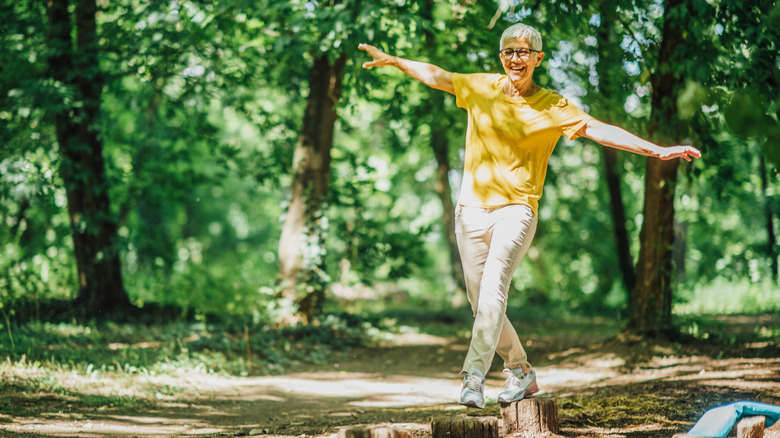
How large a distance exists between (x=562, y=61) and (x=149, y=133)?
295 inches

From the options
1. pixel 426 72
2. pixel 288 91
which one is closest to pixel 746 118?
pixel 426 72

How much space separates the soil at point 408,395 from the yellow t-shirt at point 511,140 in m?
1.60

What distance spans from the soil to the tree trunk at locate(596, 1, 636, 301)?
1693 millimetres

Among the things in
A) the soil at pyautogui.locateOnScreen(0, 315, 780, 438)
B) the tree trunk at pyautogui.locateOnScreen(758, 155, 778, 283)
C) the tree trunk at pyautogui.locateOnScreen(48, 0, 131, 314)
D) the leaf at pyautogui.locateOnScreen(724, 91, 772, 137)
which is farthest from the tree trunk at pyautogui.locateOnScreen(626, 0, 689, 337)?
the tree trunk at pyautogui.locateOnScreen(48, 0, 131, 314)

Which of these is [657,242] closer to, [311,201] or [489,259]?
[489,259]

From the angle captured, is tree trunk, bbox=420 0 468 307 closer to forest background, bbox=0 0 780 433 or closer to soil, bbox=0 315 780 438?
forest background, bbox=0 0 780 433

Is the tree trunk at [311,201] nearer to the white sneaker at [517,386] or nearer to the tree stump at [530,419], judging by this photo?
the white sneaker at [517,386]

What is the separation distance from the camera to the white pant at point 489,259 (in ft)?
12.6

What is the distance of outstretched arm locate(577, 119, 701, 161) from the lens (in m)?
3.60

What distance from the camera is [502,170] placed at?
13.0 ft

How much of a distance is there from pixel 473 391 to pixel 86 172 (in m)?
7.71

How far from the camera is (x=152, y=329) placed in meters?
9.20

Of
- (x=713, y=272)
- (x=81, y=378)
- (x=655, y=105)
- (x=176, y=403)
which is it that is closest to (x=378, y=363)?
(x=176, y=403)

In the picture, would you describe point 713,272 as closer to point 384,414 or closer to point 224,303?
point 224,303
